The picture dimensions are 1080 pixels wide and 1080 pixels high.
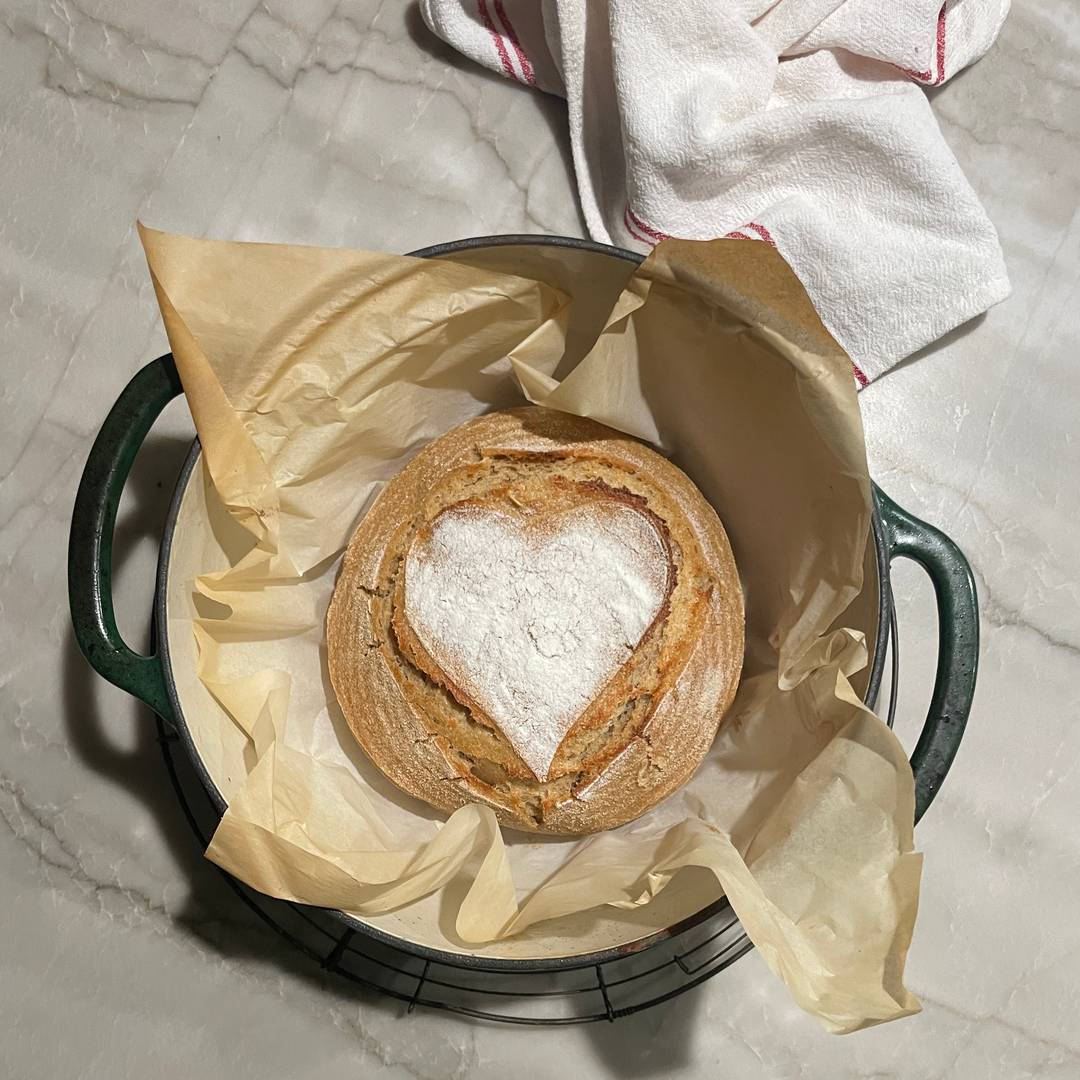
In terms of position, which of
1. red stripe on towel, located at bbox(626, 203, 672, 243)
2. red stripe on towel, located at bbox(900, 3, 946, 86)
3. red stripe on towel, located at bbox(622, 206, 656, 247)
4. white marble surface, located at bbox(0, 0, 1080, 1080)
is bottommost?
white marble surface, located at bbox(0, 0, 1080, 1080)

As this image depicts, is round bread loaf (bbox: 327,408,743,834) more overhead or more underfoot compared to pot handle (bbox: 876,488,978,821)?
more underfoot

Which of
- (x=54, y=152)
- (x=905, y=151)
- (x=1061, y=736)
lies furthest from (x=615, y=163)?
(x=1061, y=736)

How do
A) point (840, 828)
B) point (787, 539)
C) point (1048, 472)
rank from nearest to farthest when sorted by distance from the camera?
1. point (840, 828)
2. point (787, 539)
3. point (1048, 472)

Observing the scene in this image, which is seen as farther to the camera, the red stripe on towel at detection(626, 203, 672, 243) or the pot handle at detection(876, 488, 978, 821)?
the red stripe on towel at detection(626, 203, 672, 243)

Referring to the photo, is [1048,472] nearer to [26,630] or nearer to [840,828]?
[840,828]

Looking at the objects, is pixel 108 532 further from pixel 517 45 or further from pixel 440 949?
pixel 517 45

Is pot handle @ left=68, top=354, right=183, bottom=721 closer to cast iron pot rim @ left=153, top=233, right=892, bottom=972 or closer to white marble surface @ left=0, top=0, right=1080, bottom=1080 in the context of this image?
cast iron pot rim @ left=153, top=233, right=892, bottom=972

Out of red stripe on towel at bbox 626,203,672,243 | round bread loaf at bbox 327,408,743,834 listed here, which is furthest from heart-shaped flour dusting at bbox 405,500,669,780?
red stripe on towel at bbox 626,203,672,243
